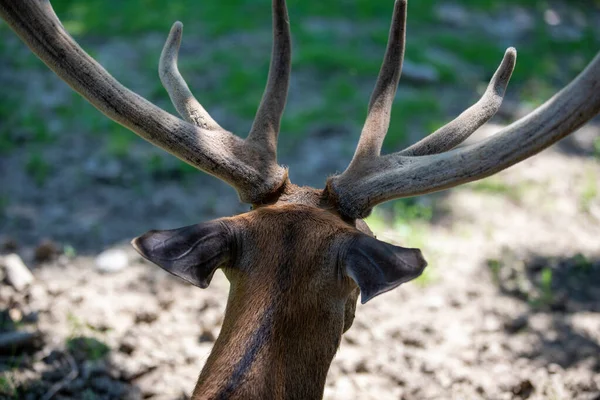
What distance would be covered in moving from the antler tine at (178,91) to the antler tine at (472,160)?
74 centimetres

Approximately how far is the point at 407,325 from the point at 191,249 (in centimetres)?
238

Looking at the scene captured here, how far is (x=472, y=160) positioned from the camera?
8.23 feet

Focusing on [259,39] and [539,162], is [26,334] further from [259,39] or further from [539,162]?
[259,39]

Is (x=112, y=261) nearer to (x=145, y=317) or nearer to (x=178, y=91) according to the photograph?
(x=145, y=317)

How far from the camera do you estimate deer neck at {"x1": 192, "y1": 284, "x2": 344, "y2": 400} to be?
7.63 ft

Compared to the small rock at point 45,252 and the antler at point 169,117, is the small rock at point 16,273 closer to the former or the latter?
the small rock at point 45,252

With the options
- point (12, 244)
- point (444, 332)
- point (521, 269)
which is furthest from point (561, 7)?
point (12, 244)

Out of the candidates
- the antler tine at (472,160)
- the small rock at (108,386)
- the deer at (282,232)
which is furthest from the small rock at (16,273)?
the antler tine at (472,160)

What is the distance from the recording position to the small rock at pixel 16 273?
4336 mm

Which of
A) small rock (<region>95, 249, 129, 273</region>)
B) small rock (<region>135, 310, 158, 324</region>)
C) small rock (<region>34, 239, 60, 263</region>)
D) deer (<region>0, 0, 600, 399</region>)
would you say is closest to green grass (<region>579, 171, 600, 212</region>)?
deer (<region>0, 0, 600, 399</region>)

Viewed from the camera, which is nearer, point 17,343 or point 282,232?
point 282,232

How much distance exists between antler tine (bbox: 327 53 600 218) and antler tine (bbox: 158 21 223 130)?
0.74 meters

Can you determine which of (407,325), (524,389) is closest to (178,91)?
(407,325)

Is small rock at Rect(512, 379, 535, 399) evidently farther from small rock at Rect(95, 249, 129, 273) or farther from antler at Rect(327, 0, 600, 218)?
small rock at Rect(95, 249, 129, 273)
